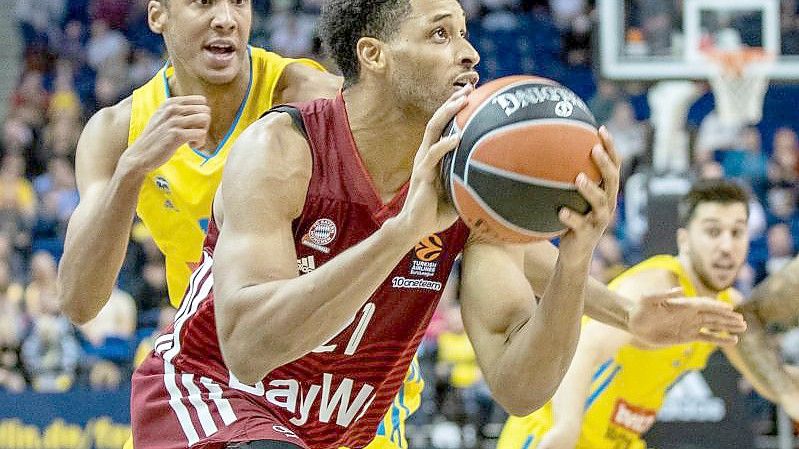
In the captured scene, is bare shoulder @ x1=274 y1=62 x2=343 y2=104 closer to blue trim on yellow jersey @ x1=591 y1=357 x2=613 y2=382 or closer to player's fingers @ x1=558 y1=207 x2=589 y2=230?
player's fingers @ x1=558 y1=207 x2=589 y2=230

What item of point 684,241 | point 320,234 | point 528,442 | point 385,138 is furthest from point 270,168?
point 684,241

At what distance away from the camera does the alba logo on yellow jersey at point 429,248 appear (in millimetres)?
3549

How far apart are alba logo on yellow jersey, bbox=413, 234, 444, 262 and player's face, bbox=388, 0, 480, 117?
36 cm

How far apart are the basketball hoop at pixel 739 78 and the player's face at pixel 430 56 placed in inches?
Result: 281

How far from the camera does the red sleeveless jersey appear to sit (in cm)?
347

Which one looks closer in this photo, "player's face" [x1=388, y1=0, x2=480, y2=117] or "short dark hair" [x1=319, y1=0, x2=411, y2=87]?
"player's face" [x1=388, y1=0, x2=480, y2=117]

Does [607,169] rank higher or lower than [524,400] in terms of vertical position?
higher

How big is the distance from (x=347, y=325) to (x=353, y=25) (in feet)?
2.78

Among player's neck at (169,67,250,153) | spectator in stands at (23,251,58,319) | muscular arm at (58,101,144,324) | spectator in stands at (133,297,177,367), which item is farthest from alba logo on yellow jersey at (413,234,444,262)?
spectator in stands at (23,251,58,319)

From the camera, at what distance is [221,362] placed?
3602mm

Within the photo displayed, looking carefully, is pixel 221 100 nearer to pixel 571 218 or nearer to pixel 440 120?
pixel 440 120

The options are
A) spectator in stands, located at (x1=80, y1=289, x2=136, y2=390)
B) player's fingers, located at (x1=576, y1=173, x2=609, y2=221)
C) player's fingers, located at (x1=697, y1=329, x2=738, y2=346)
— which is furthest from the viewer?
spectator in stands, located at (x1=80, y1=289, x2=136, y2=390)

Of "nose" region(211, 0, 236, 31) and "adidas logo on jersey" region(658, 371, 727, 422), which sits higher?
"nose" region(211, 0, 236, 31)

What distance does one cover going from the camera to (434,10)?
3.43 m
